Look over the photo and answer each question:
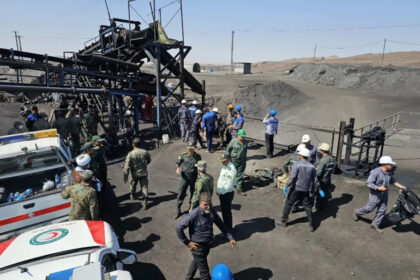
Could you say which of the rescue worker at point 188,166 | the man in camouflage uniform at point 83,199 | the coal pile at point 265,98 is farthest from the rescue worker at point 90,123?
the coal pile at point 265,98

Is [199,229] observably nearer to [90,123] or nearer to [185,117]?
[90,123]

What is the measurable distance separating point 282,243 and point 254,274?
4.05 feet

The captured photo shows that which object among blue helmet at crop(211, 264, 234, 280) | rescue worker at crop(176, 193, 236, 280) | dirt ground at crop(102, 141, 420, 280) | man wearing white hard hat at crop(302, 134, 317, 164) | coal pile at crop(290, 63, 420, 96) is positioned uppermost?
coal pile at crop(290, 63, 420, 96)

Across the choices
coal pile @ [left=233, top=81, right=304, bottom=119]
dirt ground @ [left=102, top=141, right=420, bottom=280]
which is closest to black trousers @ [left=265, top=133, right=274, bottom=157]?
dirt ground @ [left=102, top=141, right=420, bottom=280]

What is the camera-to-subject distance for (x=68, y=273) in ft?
10.5

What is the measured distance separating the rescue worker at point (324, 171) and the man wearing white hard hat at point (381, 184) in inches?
Answer: 37.0

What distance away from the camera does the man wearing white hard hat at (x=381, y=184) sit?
5902 millimetres

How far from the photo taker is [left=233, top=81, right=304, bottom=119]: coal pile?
985 inches

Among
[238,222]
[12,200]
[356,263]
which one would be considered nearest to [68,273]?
[12,200]

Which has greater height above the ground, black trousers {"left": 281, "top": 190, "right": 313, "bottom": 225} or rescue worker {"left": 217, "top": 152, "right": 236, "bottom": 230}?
rescue worker {"left": 217, "top": 152, "right": 236, "bottom": 230}

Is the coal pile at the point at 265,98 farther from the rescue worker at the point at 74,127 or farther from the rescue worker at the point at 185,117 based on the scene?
the rescue worker at the point at 74,127

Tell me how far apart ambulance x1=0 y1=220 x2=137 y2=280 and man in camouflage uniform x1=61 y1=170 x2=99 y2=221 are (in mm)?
585

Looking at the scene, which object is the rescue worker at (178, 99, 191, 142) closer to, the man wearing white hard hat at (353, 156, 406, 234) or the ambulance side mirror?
the man wearing white hard hat at (353, 156, 406, 234)

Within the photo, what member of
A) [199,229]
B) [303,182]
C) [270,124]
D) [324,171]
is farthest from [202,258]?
[270,124]
